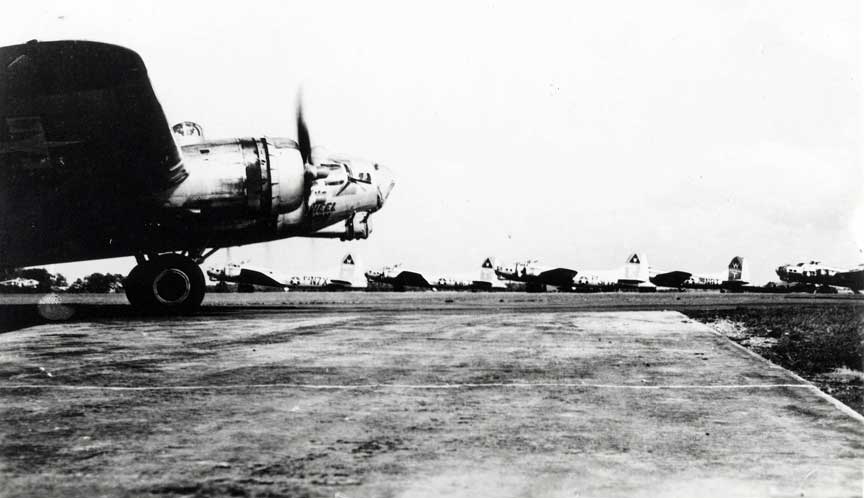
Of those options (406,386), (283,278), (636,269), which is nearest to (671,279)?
(636,269)

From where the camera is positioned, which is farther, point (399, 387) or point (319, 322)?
point (319, 322)

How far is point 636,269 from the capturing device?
77.6 m

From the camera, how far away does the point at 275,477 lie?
16.1ft

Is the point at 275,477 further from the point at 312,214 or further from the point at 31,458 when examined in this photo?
the point at 312,214

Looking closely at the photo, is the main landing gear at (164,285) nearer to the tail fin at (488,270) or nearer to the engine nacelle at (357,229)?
the engine nacelle at (357,229)

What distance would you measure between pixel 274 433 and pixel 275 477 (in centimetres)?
128

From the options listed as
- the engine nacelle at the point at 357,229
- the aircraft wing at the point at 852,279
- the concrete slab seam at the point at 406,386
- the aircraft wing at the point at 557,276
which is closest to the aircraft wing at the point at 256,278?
the aircraft wing at the point at 557,276

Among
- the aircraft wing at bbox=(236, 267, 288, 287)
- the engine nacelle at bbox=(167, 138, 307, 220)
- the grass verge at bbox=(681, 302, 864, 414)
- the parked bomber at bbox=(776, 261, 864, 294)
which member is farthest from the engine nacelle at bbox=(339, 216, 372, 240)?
the parked bomber at bbox=(776, 261, 864, 294)

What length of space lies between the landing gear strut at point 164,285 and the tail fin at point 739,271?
225ft

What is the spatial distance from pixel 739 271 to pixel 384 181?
64.1 metres

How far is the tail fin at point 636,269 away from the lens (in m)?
77.4

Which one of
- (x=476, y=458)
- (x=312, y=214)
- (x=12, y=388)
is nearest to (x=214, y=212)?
(x=312, y=214)

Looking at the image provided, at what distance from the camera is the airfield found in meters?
4.88

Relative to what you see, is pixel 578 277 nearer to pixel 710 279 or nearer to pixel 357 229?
pixel 710 279
